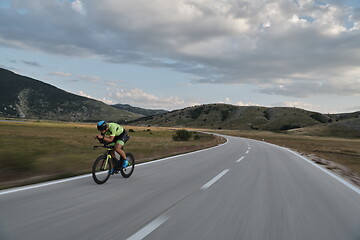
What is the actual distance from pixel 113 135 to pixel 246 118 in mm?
161008

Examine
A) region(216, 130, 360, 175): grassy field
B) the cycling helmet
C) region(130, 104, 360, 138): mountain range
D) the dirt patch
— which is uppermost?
region(130, 104, 360, 138): mountain range

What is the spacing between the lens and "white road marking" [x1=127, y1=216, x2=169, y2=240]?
138 inches

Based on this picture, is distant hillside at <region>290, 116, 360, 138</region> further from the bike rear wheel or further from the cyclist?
the bike rear wheel

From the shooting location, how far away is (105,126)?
712 centimetres

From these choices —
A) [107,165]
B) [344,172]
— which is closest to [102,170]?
[107,165]

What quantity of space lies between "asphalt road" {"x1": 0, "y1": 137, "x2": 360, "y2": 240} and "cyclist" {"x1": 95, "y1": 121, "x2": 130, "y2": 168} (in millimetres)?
928

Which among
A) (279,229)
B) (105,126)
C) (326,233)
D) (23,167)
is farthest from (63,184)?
(326,233)

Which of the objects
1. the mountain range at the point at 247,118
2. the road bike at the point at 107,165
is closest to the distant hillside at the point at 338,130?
the mountain range at the point at 247,118

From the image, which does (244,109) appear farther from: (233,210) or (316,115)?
(233,210)

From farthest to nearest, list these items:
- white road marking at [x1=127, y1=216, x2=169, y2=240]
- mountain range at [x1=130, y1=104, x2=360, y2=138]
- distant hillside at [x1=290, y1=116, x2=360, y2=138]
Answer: mountain range at [x1=130, y1=104, x2=360, y2=138] < distant hillside at [x1=290, y1=116, x2=360, y2=138] < white road marking at [x1=127, y1=216, x2=169, y2=240]

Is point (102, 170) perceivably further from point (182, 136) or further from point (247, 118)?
point (247, 118)

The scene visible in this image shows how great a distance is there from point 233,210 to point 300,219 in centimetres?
108

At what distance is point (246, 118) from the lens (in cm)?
16312

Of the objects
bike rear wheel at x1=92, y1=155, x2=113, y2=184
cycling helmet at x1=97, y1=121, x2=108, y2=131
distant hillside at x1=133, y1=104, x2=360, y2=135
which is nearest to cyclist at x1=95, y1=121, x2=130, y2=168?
cycling helmet at x1=97, y1=121, x2=108, y2=131
